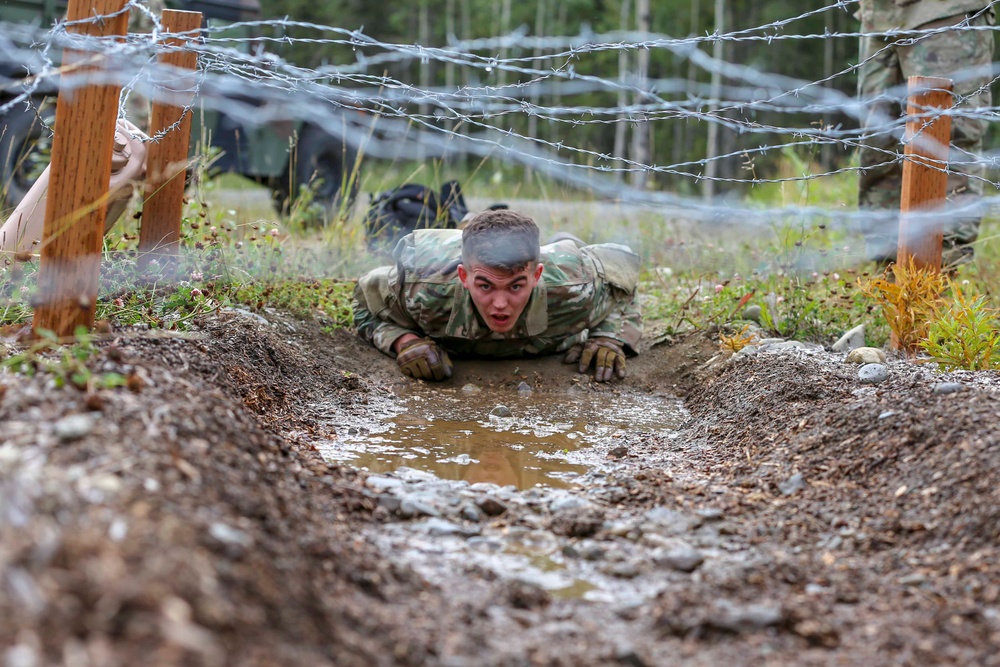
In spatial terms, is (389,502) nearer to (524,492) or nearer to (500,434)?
(524,492)

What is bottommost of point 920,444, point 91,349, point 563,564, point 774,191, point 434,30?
point 563,564

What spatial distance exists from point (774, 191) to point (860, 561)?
8.43 m

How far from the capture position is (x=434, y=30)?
27.0 metres

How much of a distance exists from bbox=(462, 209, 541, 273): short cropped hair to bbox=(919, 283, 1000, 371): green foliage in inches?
65.8

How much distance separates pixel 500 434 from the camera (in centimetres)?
364

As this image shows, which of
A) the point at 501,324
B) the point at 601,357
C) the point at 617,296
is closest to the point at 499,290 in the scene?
the point at 501,324

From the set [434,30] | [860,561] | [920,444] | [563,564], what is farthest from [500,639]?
[434,30]

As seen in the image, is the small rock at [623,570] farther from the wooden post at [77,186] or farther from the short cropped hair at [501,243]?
the short cropped hair at [501,243]

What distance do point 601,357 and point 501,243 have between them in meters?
0.81

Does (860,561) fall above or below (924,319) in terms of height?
below

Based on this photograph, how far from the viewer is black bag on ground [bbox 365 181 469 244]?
6.45 metres

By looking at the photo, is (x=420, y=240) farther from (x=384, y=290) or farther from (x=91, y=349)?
(x=91, y=349)

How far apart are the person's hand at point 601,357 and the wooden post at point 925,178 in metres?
1.37

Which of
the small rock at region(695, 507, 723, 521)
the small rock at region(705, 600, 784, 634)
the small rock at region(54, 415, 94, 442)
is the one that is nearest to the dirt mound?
the small rock at region(54, 415, 94, 442)
